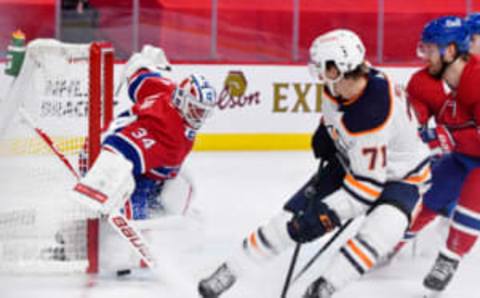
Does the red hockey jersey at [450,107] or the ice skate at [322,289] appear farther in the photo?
the red hockey jersey at [450,107]

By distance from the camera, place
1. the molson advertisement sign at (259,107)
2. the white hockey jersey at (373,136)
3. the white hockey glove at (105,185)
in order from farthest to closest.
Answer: the molson advertisement sign at (259,107) → the white hockey glove at (105,185) → the white hockey jersey at (373,136)

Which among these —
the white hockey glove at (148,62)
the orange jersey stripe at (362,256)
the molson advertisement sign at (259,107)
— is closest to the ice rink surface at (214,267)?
the orange jersey stripe at (362,256)

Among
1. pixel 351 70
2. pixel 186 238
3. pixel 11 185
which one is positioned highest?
pixel 351 70

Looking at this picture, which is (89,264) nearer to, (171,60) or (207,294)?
(207,294)

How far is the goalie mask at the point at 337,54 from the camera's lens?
3.05 meters

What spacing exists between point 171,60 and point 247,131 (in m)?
0.63

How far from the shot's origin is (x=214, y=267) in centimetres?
384

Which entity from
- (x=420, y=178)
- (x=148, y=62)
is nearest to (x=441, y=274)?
(x=420, y=178)

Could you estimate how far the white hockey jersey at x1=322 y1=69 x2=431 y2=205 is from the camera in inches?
120

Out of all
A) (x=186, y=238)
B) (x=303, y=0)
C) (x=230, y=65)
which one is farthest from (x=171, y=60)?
(x=186, y=238)

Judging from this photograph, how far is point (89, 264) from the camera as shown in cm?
361

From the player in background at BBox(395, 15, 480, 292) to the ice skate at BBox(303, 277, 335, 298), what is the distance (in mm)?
520

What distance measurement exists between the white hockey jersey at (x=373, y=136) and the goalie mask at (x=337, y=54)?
0.26ft

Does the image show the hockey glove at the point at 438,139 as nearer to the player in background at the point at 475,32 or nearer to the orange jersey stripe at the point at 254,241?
the player in background at the point at 475,32
